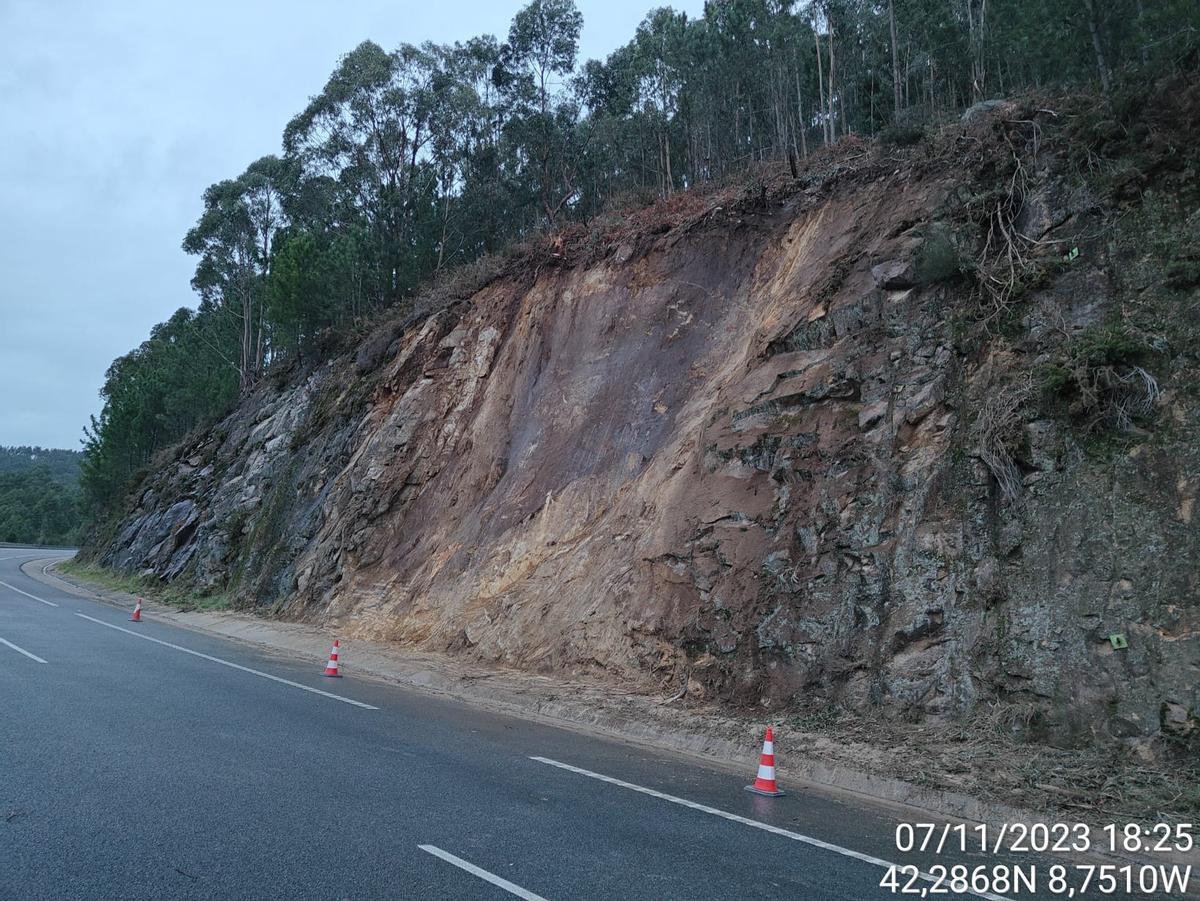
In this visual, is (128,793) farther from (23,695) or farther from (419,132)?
(419,132)

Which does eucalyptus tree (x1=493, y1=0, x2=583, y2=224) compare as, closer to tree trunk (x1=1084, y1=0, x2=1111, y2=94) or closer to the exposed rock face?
the exposed rock face

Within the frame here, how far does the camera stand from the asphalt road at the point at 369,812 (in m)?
4.81

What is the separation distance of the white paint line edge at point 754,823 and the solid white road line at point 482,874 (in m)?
2.28

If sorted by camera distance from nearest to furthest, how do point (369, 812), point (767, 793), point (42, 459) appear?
point (369, 812)
point (767, 793)
point (42, 459)

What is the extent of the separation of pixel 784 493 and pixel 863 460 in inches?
45.9

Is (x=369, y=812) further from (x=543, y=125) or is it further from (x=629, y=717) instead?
(x=543, y=125)

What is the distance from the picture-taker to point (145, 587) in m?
28.8

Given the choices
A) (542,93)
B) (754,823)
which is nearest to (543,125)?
→ (542,93)

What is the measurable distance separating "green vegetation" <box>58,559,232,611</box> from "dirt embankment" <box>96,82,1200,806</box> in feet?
19.5

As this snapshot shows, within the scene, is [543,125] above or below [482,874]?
above

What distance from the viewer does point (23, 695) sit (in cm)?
950

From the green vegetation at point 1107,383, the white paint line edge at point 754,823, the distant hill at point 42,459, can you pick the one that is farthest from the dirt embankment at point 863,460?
the distant hill at point 42,459

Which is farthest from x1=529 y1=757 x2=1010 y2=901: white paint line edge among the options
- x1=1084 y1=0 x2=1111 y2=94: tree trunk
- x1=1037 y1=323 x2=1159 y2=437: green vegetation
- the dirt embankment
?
x1=1084 y1=0 x2=1111 y2=94: tree trunk

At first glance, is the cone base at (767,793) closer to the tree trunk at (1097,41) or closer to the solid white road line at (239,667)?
the solid white road line at (239,667)
